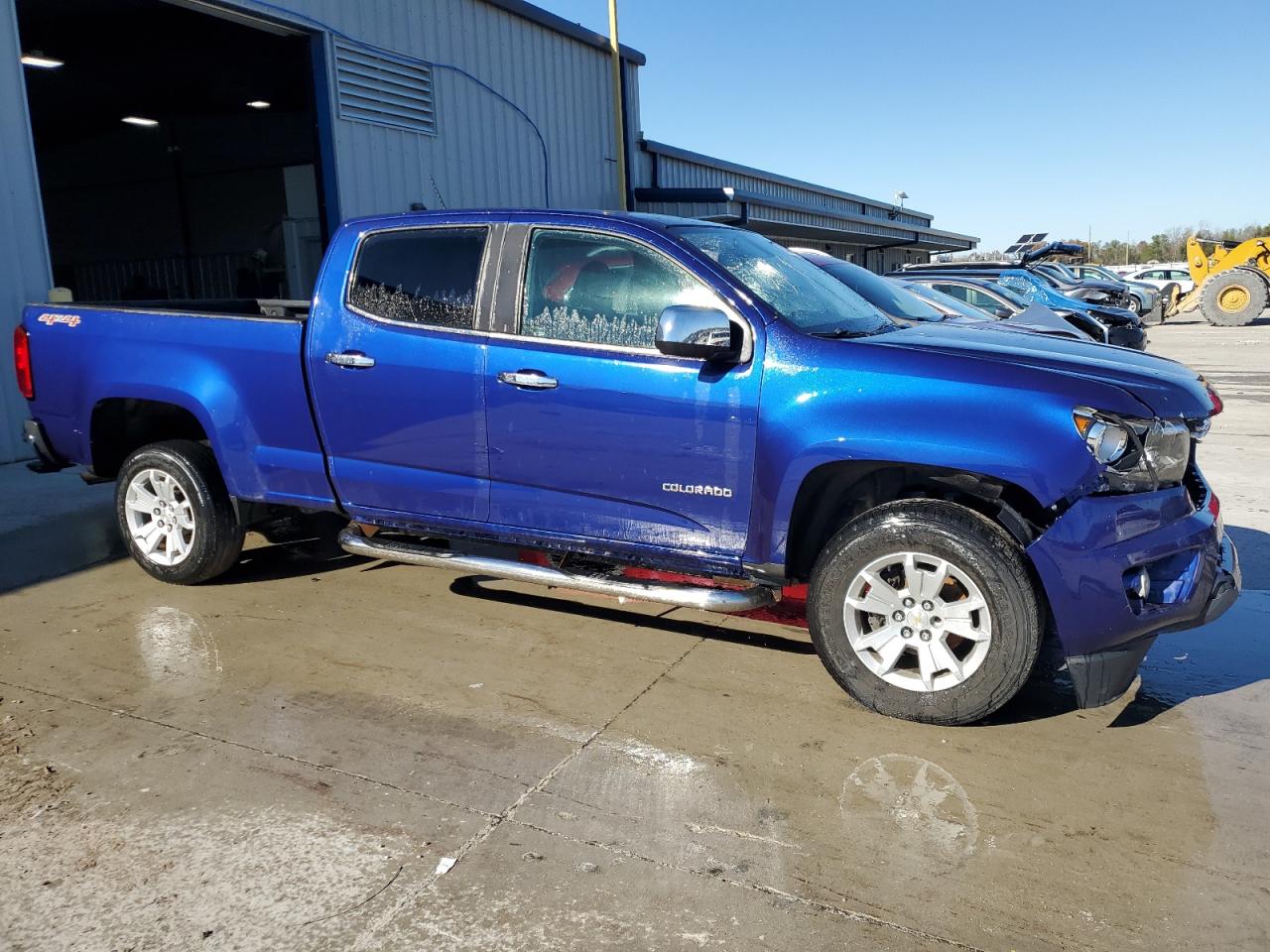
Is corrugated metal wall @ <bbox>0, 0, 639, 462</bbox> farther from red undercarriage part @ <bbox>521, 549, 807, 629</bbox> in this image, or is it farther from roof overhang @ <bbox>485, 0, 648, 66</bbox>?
red undercarriage part @ <bbox>521, 549, 807, 629</bbox>

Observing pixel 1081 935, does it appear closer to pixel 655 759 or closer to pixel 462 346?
pixel 655 759

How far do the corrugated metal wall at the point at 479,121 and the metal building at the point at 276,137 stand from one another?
0.11 ft

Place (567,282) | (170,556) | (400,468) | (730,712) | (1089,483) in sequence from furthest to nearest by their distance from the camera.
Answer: (170,556) → (400,468) → (567,282) → (730,712) → (1089,483)

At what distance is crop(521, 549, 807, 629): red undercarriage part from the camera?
4.34m

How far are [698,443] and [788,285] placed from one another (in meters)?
0.96

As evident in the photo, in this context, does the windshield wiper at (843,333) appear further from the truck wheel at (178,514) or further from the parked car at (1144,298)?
the parked car at (1144,298)

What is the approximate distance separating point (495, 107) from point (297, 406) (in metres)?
11.6

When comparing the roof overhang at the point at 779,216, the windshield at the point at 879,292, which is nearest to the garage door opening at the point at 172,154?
the roof overhang at the point at 779,216

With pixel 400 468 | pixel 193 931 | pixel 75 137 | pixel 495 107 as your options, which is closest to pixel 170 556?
pixel 400 468

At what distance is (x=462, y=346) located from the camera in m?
4.41

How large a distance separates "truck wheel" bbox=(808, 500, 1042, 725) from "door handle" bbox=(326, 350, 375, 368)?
2.23 meters

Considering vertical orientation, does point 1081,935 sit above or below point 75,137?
below

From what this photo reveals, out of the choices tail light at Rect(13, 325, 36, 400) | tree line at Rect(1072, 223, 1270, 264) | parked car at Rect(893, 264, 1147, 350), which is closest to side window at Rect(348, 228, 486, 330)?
tail light at Rect(13, 325, 36, 400)

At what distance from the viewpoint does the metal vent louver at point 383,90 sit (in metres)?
12.4
